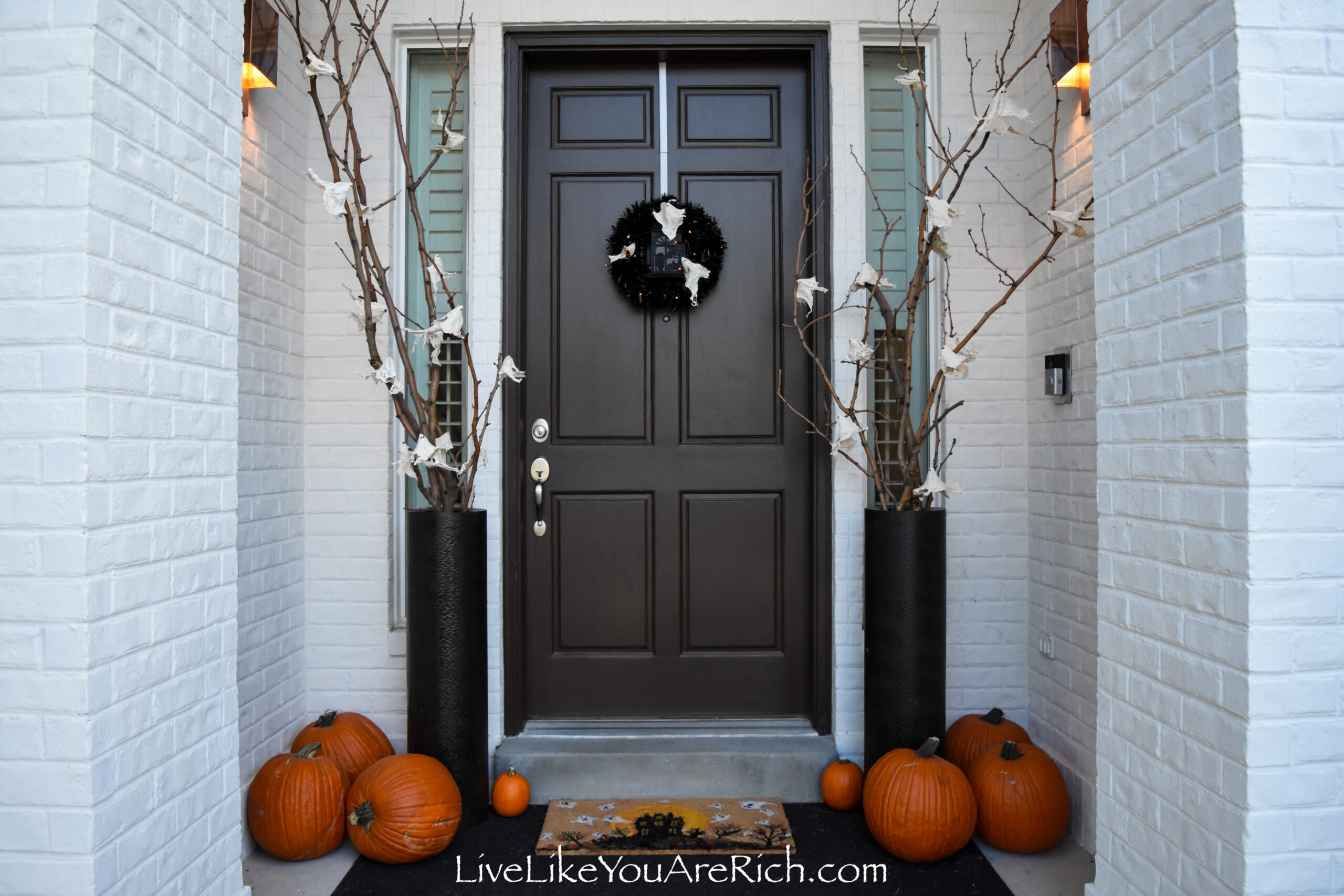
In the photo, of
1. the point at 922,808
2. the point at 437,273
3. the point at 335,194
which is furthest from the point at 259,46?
the point at 922,808

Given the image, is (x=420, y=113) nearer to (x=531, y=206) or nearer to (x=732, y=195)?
(x=531, y=206)

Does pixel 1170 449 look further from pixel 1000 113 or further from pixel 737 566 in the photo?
pixel 737 566

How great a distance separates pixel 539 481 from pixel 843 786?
1.34 meters

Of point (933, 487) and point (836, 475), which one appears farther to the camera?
point (836, 475)

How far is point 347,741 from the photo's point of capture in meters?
2.35

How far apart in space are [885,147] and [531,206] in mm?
1208

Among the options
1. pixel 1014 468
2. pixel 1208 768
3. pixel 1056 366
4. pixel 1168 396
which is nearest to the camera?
pixel 1208 768

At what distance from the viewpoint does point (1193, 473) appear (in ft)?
4.09

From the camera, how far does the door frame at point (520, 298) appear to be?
8.58 feet

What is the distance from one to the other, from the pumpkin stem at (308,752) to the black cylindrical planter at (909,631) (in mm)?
1541

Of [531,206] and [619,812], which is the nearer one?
[619,812]

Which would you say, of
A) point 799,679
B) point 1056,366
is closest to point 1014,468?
point 1056,366

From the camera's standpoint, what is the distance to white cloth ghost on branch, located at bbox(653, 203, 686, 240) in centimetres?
255

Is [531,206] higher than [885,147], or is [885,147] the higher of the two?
[885,147]
